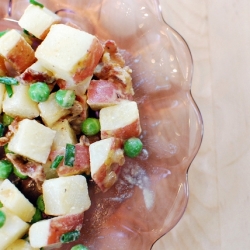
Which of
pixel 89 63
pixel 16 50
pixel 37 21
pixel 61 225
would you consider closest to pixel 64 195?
pixel 61 225

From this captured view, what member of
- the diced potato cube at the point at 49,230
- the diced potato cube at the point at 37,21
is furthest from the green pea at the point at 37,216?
the diced potato cube at the point at 37,21

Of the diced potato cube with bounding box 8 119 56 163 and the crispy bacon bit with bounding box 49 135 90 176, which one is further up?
the diced potato cube with bounding box 8 119 56 163

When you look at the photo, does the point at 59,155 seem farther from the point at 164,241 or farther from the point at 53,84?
the point at 164,241

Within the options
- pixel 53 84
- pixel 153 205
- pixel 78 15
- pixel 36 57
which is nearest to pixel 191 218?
pixel 153 205

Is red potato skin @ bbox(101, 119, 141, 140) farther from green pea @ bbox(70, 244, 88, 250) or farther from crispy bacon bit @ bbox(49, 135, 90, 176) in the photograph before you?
green pea @ bbox(70, 244, 88, 250)

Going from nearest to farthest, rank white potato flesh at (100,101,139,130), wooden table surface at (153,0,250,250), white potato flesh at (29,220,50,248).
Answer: white potato flesh at (29,220,50,248), white potato flesh at (100,101,139,130), wooden table surface at (153,0,250,250)

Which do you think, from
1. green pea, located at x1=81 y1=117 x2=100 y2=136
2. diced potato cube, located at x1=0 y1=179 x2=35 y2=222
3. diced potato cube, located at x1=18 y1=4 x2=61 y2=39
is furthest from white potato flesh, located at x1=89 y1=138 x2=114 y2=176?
diced potato cube, located at x1=18 y1=4 x2=61 y2=39

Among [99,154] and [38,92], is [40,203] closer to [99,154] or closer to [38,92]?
[99,154]
